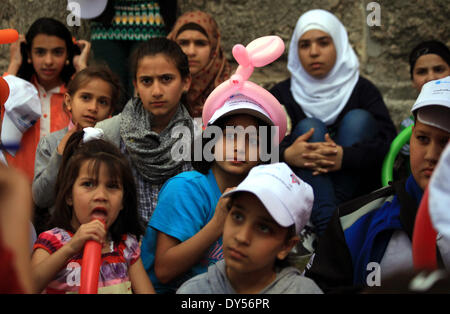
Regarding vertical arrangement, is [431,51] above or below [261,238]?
above

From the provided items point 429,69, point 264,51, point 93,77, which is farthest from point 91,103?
point 429,69

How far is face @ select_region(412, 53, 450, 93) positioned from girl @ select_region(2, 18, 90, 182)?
2118 mm

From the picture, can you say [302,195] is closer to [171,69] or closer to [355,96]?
[171,69]

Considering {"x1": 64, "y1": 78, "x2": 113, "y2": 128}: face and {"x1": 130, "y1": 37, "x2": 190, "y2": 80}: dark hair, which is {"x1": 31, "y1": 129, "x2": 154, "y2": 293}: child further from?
{"x1": 130, "y1": 37, "x2": 190, "y2": 80}: dark hair

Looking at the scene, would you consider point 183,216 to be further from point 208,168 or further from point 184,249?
point 208,168

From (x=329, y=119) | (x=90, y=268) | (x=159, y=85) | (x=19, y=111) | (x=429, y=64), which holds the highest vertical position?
(x=429, y=64)

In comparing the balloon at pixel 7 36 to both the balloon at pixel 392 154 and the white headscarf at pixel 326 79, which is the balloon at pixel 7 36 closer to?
the white headscarf at pixel 326 79

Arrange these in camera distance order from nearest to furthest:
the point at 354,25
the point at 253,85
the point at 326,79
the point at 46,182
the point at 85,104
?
the point at 253,85 < the point at 46,182 < the point at 85,104 < the point at 326,79 < the point at 354,25

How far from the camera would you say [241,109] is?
261 cm

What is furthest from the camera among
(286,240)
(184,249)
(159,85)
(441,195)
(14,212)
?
(159,85)

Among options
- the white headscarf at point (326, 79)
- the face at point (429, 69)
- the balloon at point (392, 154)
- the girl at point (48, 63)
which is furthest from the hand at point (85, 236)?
the face at point (429, 69)

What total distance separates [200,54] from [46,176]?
4.56 feet

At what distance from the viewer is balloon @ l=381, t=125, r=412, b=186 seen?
3371 mm

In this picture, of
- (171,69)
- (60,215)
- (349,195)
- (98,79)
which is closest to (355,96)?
(349,195)
